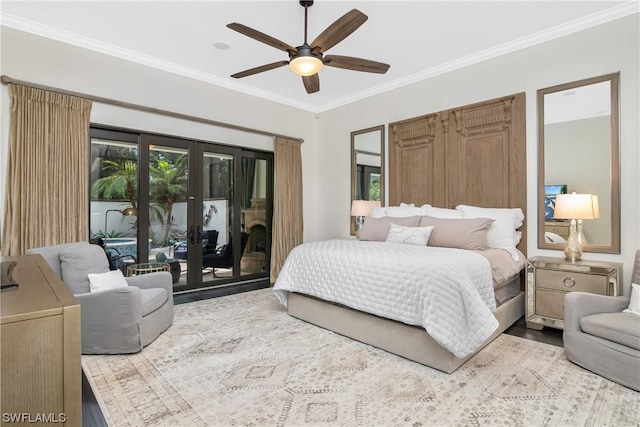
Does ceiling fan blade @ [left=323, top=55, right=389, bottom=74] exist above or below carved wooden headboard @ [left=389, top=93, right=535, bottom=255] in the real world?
above

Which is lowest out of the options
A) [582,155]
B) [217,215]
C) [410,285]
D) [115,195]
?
[410,285]

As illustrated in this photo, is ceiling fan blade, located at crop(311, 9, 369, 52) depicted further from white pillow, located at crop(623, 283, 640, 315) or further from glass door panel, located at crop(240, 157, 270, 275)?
glass door panel, located at crop(240, 157, 270, 275)

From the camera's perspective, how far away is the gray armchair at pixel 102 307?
260 cm

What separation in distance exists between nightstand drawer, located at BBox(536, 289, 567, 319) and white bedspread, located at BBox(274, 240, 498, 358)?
0.71 metres

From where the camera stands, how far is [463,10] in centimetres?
318

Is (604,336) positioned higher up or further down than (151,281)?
further down

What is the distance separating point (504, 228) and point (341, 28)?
8.45 feet

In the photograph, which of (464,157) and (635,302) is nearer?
(635,302)

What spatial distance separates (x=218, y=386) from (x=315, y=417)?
0.72 meters

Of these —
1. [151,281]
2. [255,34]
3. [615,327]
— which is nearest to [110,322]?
[151,281]

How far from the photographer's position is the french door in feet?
14.0

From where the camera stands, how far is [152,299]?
2.94 m

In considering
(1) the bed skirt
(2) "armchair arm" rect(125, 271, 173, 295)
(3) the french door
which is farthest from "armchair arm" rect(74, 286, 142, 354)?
(3) the french door

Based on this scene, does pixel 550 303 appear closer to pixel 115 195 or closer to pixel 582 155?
pixel 582 155
